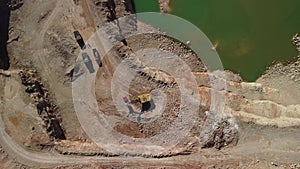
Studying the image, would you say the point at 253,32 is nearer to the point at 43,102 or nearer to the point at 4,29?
the point at 43,102

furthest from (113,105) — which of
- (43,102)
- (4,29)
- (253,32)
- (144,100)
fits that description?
(253,32)

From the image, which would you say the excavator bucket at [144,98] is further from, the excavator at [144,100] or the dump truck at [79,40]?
the dump truck at [79,40]

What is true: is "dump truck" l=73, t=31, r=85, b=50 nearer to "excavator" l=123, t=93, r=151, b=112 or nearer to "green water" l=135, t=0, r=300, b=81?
"excavator" l=123, t=93, r=151, b=112

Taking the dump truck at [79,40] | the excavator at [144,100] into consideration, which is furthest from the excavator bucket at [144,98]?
the dump truck at [79,40]

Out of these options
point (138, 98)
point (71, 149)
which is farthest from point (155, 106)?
point (71, 149)

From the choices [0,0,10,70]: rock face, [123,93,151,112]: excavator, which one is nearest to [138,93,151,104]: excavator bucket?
[123,93,151,112]: excavator
